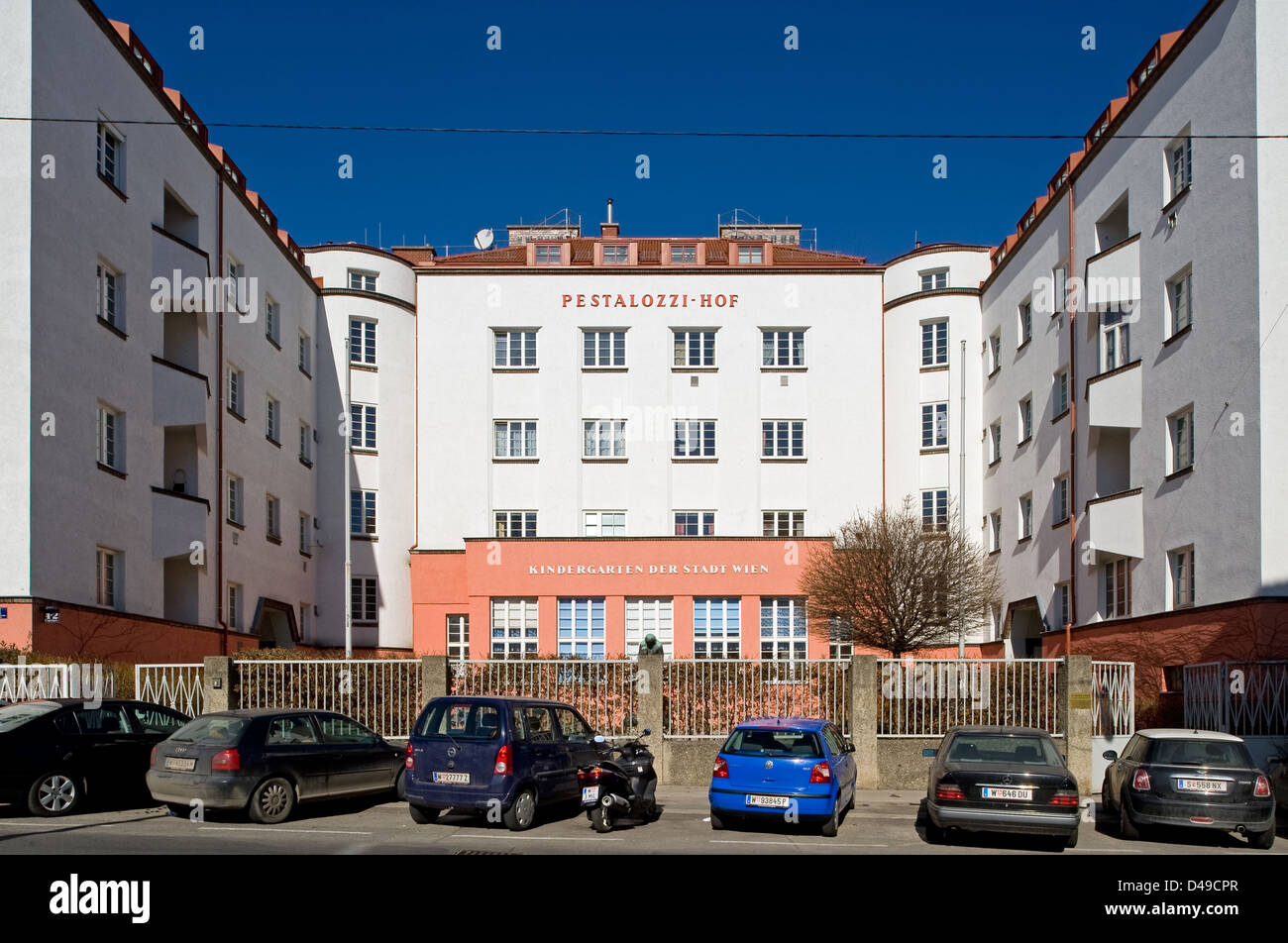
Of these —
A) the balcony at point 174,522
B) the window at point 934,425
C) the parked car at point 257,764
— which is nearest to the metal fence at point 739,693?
the parked car at point 257,764

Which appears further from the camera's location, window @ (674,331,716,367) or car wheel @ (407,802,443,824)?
window @ (674,331,716,367)

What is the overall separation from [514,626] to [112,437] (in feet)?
53.0

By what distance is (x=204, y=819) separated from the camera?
1508 cm

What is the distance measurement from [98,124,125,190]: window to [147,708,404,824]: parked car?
49.9ft

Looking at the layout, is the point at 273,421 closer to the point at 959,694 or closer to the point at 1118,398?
the point at 959,694

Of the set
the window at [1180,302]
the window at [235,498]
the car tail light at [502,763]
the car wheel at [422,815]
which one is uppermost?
the window at [1180,302]

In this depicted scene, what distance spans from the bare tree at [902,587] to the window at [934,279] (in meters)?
12.0

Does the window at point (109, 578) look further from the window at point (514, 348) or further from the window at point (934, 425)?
the window at point (934, 425)

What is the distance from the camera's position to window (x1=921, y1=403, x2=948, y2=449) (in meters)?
40.5

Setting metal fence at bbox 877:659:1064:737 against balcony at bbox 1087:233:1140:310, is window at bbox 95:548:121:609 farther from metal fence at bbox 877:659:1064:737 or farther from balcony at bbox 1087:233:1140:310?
balcony at bbox 1087:233:1140:310

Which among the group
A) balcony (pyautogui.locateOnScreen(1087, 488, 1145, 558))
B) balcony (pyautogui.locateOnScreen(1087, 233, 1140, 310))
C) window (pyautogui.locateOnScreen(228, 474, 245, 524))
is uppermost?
balcony (pyautogui.locateOnScreen(1087, 233, 1140, 310))

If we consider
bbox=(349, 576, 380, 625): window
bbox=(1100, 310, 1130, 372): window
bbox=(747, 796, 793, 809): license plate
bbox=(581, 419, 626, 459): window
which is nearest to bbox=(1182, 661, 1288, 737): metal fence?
bbox=(1100, 310, 1130, 372): window

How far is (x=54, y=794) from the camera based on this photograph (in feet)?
48.9

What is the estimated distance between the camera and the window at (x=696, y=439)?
136ft
